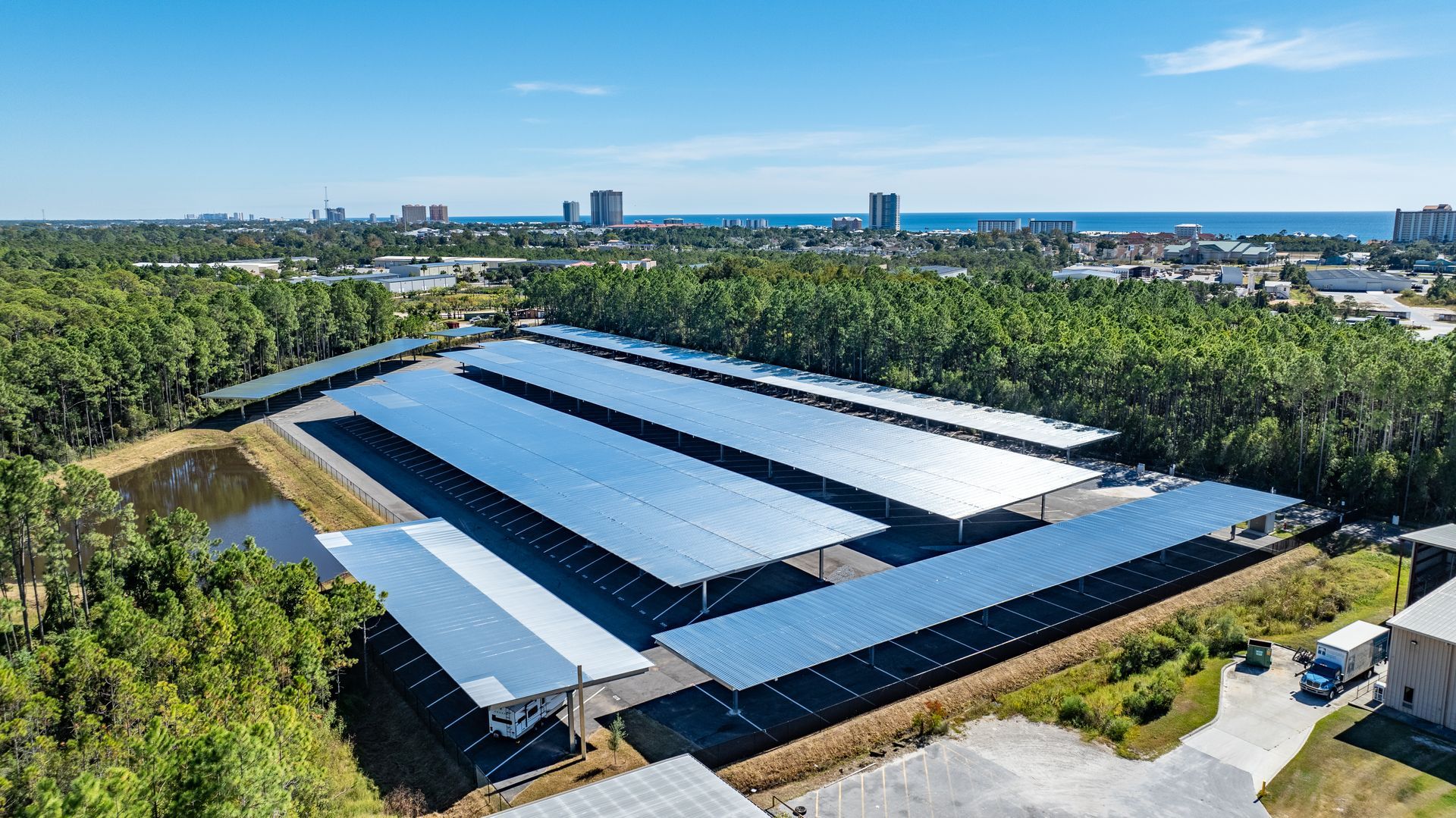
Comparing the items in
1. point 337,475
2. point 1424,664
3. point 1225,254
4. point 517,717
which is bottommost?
point 517,717

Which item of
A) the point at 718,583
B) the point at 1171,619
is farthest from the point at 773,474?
the point at 1171,619

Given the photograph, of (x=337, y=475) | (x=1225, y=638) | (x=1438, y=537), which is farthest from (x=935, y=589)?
(x=337, y=475)

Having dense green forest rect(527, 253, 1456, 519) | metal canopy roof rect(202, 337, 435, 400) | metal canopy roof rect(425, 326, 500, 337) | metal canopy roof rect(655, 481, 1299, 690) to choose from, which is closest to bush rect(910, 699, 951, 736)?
metal canopy roof rect(655, 481, 1299, 690)

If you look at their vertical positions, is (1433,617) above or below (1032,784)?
above

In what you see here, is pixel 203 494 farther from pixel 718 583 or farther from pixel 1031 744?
pixel 1031 744

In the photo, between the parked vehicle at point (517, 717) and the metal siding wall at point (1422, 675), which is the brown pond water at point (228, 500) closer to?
the parked vehicle at point (517, 717)

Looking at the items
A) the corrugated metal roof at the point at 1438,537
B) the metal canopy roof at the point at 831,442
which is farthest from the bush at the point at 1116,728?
the corrugated metal roof at the point at 1438,537

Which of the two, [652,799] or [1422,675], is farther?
[1422,675]

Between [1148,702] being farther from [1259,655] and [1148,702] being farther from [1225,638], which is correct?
[1225,638]
